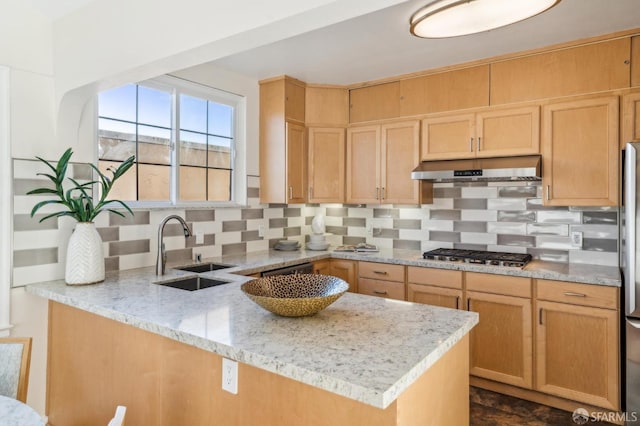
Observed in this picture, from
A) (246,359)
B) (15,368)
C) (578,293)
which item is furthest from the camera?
(578,293)

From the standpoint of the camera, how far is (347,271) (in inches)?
138

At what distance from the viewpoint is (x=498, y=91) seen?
10.1ft

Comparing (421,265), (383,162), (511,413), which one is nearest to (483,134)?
(383,162)

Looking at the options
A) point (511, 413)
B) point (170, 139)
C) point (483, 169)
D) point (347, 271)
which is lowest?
point (511, 413)

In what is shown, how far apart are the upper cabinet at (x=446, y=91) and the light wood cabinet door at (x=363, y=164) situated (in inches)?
14.5

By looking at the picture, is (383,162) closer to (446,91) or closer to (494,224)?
(446,91)

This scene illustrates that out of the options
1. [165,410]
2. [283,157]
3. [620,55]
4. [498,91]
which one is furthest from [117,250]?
[620,55]

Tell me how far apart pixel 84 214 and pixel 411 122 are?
8.36ft

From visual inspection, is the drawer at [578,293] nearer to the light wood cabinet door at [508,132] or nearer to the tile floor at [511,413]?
the tile floor at [511,413]

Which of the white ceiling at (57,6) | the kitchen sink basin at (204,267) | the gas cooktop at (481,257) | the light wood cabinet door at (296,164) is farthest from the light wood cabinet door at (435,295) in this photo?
the white ceiling at (57,6)

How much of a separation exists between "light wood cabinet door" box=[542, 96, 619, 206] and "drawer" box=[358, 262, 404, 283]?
1.18 metres

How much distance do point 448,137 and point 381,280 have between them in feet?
4.23

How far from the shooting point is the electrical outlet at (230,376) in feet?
4.66

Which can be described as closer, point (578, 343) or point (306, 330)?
point (306, 330)
